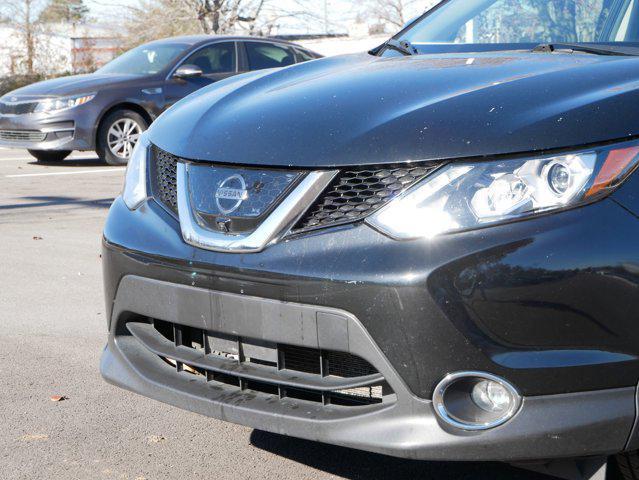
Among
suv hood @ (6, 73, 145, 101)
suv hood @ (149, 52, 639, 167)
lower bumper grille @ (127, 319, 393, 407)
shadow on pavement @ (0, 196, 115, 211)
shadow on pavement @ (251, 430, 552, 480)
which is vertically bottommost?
shadow on pavement @ (0, 196, 115, 211)

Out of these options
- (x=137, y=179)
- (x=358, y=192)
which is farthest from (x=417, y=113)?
(x=137, y=179)

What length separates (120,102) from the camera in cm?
1155

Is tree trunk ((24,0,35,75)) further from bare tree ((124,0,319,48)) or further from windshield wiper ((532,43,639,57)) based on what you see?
windshield wiper ((532,43,639,57))

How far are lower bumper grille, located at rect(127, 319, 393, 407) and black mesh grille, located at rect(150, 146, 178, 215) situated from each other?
36 centimetres

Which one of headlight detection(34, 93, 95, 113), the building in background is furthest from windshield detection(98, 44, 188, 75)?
the building in background

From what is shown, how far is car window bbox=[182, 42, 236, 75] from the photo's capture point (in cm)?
1211

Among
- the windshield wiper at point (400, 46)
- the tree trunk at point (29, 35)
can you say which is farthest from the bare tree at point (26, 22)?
the windshield wiper at point (400, 46)

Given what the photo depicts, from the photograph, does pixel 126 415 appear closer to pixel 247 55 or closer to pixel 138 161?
pixel 138 161

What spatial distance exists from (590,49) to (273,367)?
1.53m

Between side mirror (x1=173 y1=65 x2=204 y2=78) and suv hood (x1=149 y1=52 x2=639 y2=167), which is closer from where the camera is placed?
suv hood (x1=149 y1=52 x2=639 y2=167)

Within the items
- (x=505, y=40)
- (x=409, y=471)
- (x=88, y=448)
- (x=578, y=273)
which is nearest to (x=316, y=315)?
(x=578, y=273)

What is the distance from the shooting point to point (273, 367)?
260 cm

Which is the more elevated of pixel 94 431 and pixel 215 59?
pixel 215 59

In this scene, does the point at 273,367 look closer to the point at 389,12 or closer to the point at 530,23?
the point at 530,23
